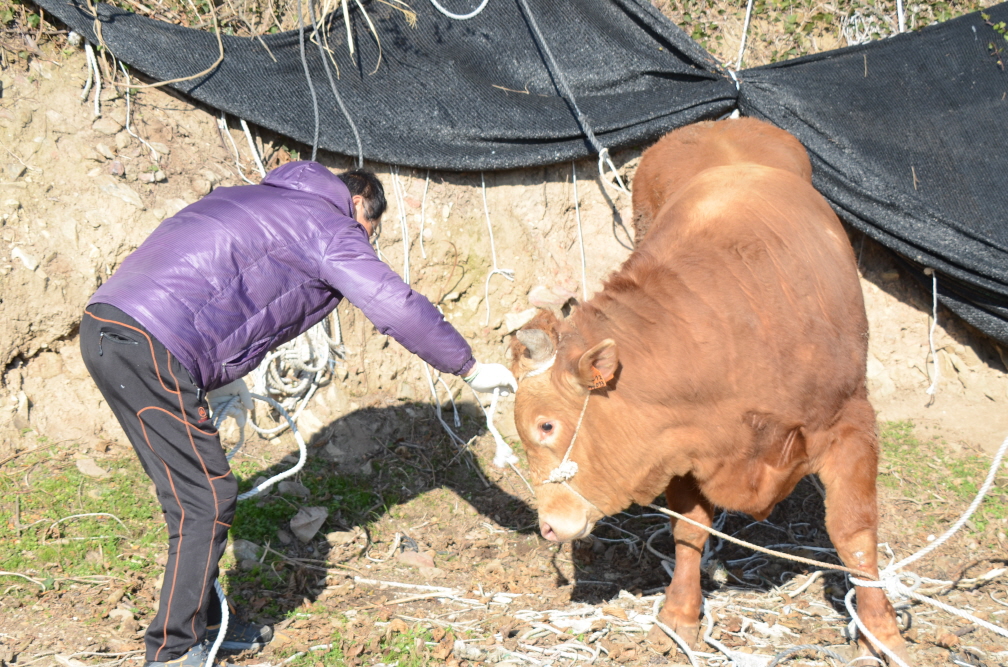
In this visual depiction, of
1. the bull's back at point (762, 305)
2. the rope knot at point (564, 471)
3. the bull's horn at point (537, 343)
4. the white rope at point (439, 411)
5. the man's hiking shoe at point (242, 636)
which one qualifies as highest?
the bull's back at point (762, 305)

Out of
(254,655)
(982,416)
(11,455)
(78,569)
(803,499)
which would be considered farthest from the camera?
(982,416)

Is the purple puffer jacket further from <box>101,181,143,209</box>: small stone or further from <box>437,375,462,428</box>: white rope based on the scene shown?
<box>437,375,462,428</box>: white rope

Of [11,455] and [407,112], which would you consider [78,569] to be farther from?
[407,112]

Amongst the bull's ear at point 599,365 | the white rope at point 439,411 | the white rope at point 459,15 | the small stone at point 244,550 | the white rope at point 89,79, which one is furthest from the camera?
the white rope at point 459,15

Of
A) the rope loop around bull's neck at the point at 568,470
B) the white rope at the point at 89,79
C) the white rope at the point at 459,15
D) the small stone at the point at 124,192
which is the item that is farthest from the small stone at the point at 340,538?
the white rope at the point at 459,15

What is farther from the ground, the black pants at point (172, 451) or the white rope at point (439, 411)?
→ the white rope at point (439, 411)

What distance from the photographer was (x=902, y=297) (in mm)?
6340

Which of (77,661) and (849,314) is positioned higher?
(849,314)

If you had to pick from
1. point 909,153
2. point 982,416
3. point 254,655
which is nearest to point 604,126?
A: point 909,153

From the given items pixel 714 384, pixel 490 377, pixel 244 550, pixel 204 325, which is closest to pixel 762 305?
pixel 714 384

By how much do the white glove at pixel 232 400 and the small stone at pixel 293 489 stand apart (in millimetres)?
1087

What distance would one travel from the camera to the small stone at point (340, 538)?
4523 millimetres

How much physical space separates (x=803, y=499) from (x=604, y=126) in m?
2.91

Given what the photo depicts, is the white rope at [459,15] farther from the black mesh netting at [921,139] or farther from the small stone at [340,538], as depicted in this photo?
the small stone at [340,538]
